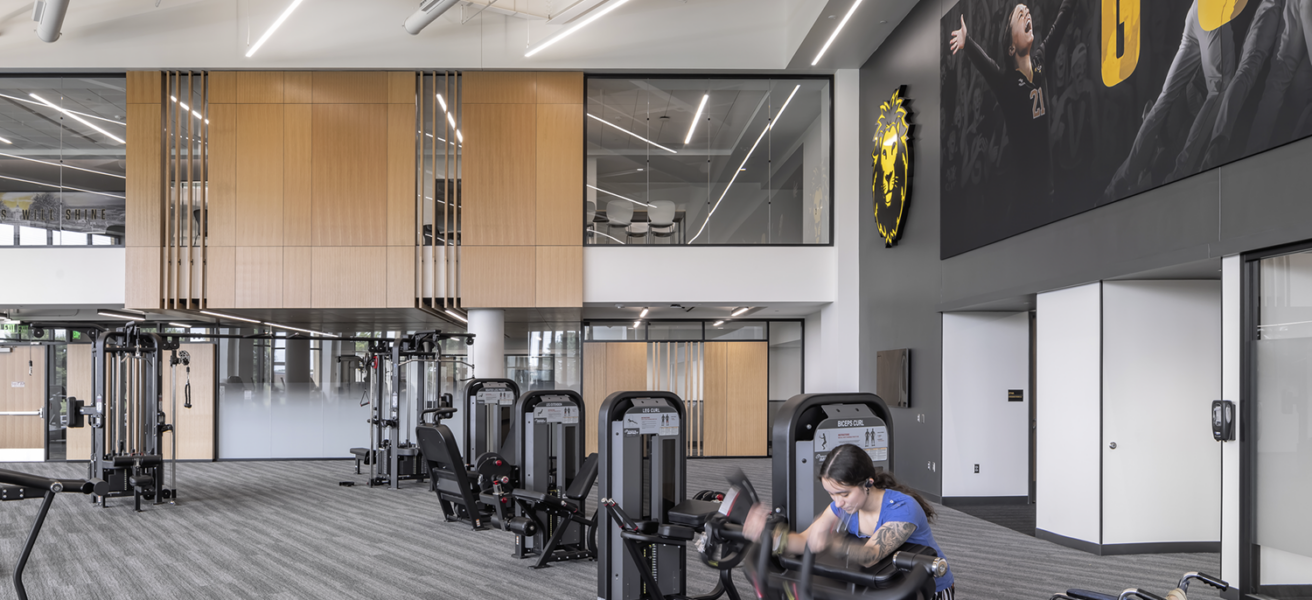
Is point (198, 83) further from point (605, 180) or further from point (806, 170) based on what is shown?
point (806, 170)

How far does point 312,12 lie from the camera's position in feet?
34.9

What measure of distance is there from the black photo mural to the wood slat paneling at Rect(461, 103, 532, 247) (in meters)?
5.11

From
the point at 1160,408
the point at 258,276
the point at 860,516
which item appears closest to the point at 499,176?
the point at 258,276

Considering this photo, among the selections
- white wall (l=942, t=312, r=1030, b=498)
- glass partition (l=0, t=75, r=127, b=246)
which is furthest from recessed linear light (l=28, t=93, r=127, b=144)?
white wall (l=942, t=312, r=1030, b=498)

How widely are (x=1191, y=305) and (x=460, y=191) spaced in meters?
8.02

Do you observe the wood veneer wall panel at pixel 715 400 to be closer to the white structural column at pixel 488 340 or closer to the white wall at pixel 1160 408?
the white structural column at pixel 488 340

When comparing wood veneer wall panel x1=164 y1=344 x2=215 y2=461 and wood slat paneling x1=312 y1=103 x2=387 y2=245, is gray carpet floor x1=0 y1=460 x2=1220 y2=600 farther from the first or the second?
wood veneer wall panel x1=164 y1=344 x2=215 y2=461

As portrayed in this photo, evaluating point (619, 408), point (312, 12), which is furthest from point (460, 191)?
point (619, 408)

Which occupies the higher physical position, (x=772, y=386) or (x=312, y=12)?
(x=312, y=12)

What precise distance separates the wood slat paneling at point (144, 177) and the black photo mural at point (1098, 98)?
9436 millimetres

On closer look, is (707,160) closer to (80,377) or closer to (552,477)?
(552,477)

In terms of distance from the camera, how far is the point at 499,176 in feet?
35.2

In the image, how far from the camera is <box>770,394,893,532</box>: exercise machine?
10.4 ft

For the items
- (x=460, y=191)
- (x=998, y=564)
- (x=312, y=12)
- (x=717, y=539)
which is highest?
(x=312, y=12)
